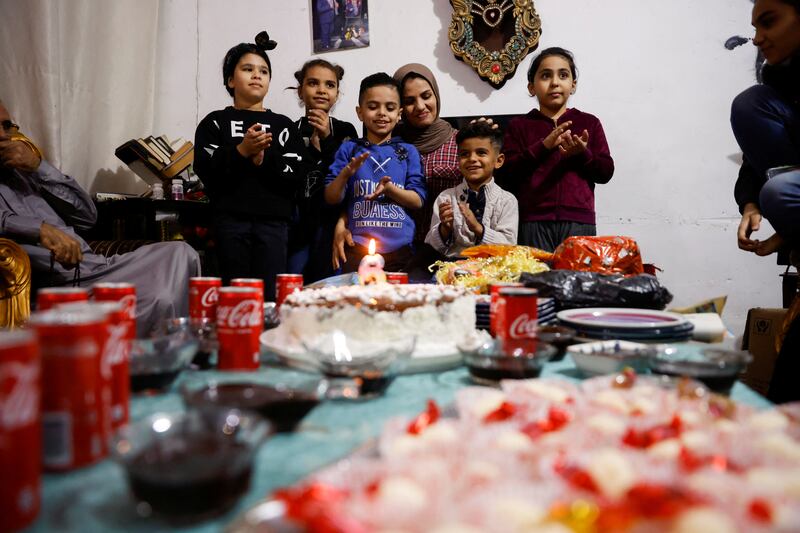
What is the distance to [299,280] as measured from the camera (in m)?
1.77

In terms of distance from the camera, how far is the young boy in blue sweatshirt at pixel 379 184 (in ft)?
9.36

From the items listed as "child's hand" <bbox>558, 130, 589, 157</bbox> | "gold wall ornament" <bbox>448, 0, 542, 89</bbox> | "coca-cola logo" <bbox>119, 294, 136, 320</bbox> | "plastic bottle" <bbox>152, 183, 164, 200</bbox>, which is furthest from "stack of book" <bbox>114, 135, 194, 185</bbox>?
"coca-cola logo" <bbox>119, 294, 136, 320</bbox>

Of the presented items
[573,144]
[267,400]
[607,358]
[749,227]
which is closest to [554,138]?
[573,144]

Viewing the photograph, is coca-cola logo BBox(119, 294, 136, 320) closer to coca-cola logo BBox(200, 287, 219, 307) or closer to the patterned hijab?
coca-cola logo BBox(200, 287, 219, 307)

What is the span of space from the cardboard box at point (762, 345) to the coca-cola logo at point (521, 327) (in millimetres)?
2138

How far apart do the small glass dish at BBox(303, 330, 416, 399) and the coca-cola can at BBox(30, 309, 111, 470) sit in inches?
16.0

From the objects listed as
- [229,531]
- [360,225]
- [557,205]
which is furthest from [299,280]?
[557,205]

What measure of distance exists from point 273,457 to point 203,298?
0.84 meters

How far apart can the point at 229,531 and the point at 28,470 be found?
209 mm

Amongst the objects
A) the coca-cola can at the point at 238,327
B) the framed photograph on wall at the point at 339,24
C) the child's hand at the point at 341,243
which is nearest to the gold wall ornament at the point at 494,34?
the framed photograph on wall at the point at 339,24

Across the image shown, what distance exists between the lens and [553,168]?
9.61 ft

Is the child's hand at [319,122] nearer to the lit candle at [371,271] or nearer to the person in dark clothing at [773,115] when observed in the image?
the lit candle at [371,271]

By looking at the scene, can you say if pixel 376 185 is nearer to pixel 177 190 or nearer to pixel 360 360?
pixel 177 190

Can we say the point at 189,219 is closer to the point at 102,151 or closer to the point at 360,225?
the point at 102,151
